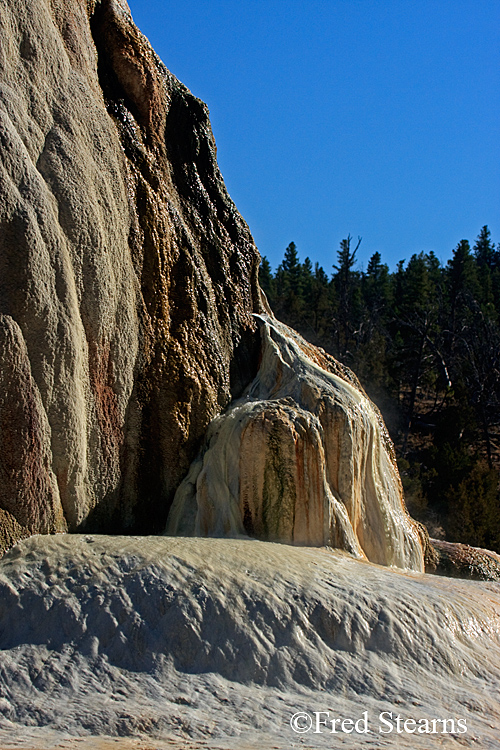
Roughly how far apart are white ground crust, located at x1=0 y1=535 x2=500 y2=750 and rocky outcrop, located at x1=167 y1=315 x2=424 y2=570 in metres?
0.70

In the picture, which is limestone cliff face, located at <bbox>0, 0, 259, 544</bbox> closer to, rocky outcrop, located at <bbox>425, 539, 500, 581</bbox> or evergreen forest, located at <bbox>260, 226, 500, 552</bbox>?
rocky outcrop, located at <bbox>425, 539, 500, 581</bbox>

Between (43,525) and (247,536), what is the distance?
1439mm

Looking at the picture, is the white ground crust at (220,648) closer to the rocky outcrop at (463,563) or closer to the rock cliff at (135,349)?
the rock cliff at (135,349)

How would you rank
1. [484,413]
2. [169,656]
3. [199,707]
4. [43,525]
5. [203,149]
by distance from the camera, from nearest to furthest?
[199,707] → [169,656] → [43,525] → [203,149] → [484,413]

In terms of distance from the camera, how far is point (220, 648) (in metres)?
4.33

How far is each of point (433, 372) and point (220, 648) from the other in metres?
29.8

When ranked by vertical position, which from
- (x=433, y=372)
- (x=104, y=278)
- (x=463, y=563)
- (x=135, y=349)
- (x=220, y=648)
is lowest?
(x=220, y=648)

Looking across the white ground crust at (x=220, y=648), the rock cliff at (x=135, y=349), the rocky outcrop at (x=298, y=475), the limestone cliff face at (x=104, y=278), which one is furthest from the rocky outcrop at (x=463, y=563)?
the white ground crust at (x=220, y=648)

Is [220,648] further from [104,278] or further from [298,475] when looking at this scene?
[104,278]

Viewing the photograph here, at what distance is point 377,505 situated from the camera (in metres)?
6.69

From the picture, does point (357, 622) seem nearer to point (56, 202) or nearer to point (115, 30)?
point (56, 202)

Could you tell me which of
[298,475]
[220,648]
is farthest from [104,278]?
[220,648]

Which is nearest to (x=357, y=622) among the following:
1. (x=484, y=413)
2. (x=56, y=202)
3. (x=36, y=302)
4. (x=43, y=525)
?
(x=43, y=525)

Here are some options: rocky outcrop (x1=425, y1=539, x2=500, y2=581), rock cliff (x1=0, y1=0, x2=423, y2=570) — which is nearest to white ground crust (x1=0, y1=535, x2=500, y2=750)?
rock cliff (x1=0, y1=0, x2=423, y2=570)
